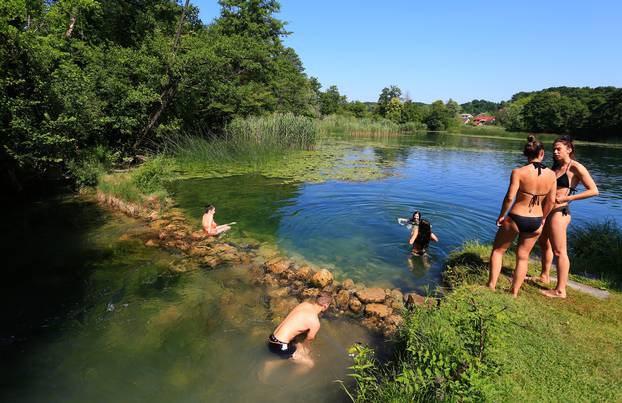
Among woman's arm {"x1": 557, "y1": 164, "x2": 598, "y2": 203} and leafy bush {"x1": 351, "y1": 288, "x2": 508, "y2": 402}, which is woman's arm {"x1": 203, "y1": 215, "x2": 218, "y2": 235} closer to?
leafy bush {"x1": 351, "y1": 288, "x2": 508, "y2": 402}

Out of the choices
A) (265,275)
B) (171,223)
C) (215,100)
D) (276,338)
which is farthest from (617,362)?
(215,100)

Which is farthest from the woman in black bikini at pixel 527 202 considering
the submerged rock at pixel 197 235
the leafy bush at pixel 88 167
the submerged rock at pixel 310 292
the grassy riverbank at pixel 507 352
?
the leafy bush at pixel 88 167

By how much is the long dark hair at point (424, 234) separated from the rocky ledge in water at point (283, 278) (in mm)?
1914

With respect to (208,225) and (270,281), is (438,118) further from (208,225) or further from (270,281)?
(270,281)

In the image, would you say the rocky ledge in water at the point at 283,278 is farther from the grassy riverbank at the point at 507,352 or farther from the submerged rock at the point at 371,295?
the grassy riverbank at the point at 507,352

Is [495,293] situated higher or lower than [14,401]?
higher

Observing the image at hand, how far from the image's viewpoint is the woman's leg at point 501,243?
14.8 ft

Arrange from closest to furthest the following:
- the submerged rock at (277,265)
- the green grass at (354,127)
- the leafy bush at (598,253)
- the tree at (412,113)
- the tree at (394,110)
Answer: the leafy bush at (598,253) < the submerged rock at (277,265) < the green grass at (354,127) < the tree at (394,110) < the tree at (412,113)

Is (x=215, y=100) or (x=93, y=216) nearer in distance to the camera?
(x=93, y=216)

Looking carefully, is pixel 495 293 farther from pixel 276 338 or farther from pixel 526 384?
pixel 276 338

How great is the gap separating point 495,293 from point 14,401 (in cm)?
609

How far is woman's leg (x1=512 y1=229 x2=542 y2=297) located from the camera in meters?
4.45

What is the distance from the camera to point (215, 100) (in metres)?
19.3

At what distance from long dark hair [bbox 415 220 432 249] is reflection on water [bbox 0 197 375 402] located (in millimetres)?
3293
